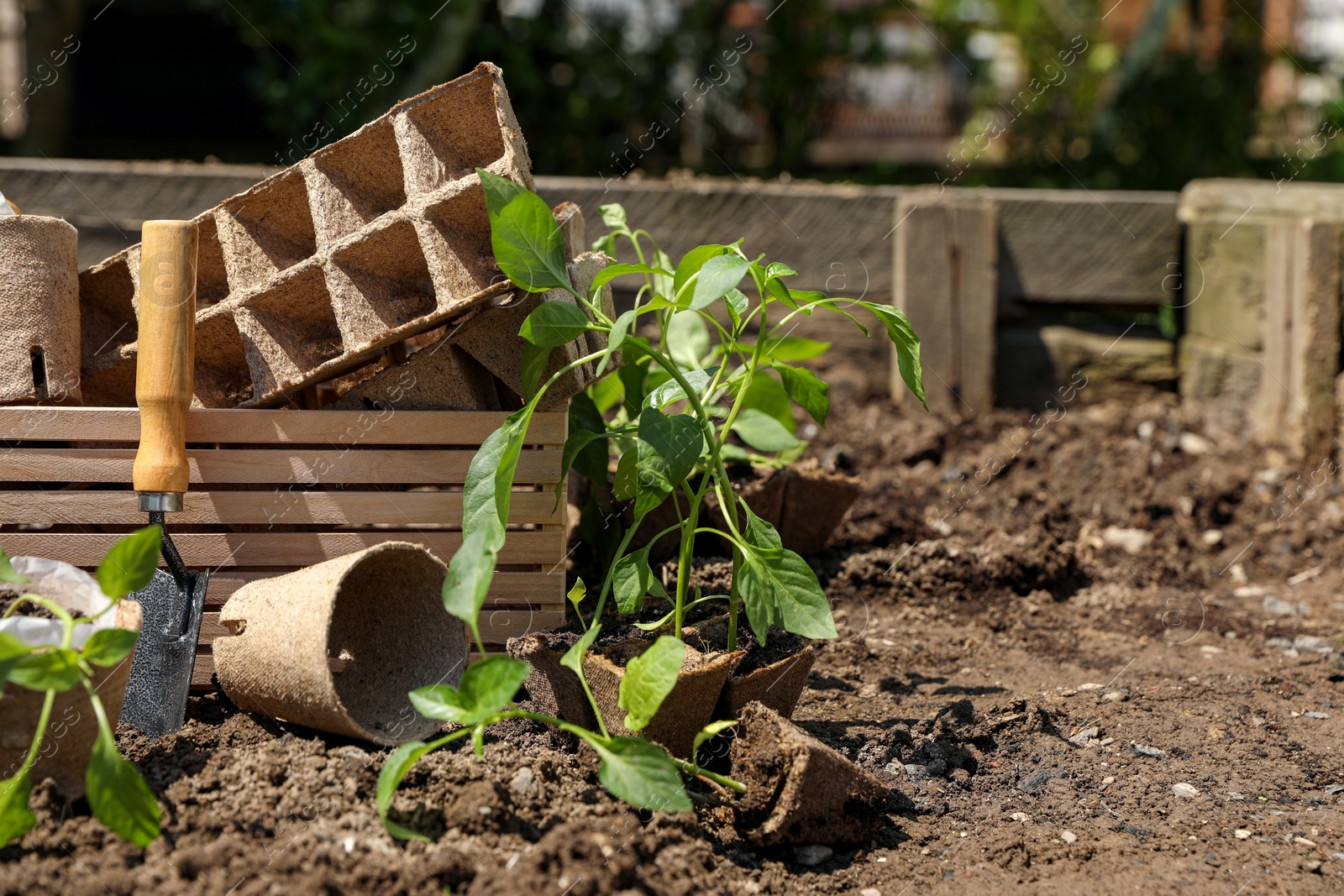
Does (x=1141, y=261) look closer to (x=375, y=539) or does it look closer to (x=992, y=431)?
(x=992, y=431)

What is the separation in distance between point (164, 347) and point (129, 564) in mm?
558

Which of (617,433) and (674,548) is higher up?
(617,433)

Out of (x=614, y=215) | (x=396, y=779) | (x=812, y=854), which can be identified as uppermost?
(x=614, y=215)

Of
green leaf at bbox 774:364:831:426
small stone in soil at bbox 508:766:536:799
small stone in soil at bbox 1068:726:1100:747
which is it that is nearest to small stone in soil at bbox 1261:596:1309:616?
small stone in soil at bbox 1068:726:1100:747

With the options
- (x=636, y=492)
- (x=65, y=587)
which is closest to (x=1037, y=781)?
(x=636, y=492)

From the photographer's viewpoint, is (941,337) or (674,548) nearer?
(674,548)

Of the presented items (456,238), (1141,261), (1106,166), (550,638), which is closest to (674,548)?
(550,638)

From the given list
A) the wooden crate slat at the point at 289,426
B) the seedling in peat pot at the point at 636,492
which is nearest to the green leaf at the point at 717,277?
the seedling in peat pot at the point at 636,492

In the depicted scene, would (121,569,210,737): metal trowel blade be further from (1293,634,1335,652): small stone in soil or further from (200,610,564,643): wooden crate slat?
(1293,634,1335,652): small stone in soil

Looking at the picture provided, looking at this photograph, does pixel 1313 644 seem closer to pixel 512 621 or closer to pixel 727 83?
pixel 512 621

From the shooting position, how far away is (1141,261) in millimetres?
3934

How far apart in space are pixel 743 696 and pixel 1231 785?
902 mm

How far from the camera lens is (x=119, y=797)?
60.0 inches

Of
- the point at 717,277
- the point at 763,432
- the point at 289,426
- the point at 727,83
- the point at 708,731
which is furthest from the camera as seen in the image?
the point at 727,83
